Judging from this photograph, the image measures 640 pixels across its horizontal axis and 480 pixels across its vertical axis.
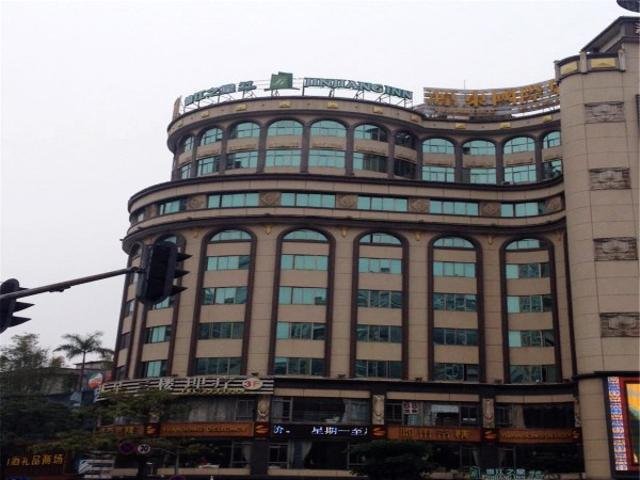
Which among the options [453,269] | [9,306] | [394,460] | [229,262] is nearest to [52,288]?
[9,306]

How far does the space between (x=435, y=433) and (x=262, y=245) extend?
851 inches

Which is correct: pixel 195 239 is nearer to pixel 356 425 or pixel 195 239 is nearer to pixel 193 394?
pixel 193 394

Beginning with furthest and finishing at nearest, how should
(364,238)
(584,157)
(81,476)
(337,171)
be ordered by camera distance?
(337,171) → (364,238) → (81,476) → (584,157)

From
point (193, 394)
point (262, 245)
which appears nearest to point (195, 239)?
point (262, 245)

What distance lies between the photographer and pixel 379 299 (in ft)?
194

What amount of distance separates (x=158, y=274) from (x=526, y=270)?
5214cm

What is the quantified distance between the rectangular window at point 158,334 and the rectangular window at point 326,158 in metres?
21.0

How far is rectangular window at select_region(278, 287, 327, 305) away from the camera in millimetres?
58594

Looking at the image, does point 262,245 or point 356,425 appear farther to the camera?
point 262,245

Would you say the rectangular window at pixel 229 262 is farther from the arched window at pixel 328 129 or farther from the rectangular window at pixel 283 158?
the arched window at pixel 328 129

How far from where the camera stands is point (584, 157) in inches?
2099

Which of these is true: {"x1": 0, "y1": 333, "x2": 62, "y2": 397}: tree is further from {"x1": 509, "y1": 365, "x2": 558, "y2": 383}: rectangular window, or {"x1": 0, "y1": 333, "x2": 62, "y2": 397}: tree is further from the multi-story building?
{"x1": 509, "y1": 365, "x2": 558, "y2": 383}: rectangular window

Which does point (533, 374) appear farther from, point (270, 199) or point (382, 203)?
point (270, 199)

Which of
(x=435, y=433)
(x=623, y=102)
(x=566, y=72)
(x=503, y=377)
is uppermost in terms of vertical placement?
(x=566, y=72)
